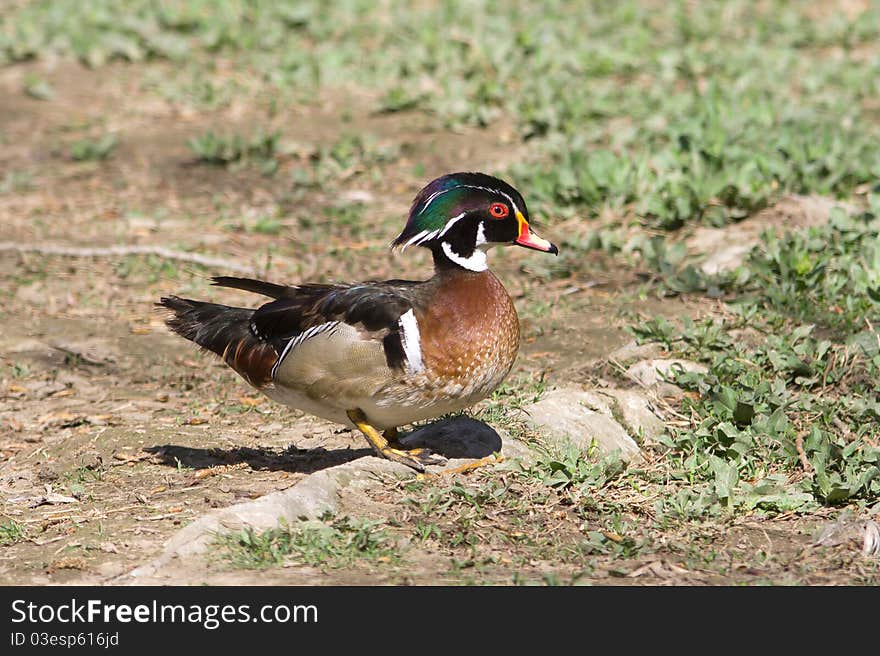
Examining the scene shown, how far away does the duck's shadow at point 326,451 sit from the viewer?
17.2ft

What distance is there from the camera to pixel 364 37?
11430 millimetres

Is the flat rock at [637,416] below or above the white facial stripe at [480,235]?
below

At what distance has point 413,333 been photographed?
15.9ft

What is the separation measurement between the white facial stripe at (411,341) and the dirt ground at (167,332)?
0.47m

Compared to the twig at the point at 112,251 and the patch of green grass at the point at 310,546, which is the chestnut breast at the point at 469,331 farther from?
the twig at the point at 112,251

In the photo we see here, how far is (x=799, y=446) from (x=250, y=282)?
235cm

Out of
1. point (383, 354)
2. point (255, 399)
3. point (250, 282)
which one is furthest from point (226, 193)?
point (383, 354)

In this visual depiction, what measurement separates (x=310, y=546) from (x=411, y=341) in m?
0.91

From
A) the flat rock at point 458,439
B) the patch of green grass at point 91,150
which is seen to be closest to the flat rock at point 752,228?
the flat rock at point 458,439

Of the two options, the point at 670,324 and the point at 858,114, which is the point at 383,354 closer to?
the point at 670,324

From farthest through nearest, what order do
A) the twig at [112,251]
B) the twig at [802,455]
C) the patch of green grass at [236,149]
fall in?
the patch of green grass at [236,149], the twig at [112,251], the twig at [802,455]

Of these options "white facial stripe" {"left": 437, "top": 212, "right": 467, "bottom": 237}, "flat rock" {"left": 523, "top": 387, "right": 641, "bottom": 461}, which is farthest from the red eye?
"flat rock" {"left": 523, "top": 387, "right": 641, "bottom": 461}

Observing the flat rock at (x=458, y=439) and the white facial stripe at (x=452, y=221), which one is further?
the flat rock at (x=458, y=439)

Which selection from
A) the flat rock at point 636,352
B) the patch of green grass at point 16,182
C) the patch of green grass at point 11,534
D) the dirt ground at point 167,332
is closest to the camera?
the dirt ground at point 167,332
